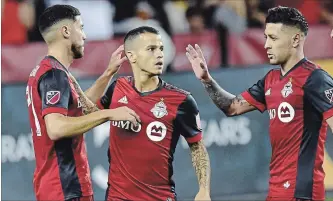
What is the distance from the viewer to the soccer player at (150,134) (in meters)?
8.41

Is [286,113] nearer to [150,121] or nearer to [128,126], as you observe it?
[150,121]

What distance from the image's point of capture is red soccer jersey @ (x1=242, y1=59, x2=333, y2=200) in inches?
324

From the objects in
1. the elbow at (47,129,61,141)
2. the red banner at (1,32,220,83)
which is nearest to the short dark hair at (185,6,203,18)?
the red banner at (1,32,220,83)

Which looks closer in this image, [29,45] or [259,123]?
[259,123]

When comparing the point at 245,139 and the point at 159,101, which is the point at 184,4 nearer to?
the point at 245,139

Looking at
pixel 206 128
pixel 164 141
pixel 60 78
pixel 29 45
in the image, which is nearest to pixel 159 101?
pixel 164 141

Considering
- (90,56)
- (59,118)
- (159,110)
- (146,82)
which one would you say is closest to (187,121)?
(159,110)

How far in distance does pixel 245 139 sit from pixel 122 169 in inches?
156

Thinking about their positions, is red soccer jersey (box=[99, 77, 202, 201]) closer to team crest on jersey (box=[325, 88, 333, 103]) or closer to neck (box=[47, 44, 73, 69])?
neck (box=[47, 44, 73, 69])

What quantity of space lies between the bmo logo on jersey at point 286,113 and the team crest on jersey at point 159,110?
0.97 m

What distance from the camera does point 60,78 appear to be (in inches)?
316

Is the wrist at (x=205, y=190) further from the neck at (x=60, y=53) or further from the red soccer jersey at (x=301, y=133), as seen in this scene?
the neck at (x=60, y=53)

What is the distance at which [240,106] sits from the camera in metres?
8.91

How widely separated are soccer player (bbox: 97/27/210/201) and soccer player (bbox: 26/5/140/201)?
1.13 feet
